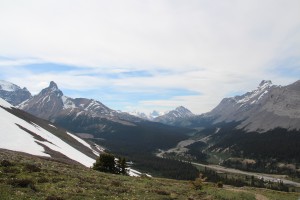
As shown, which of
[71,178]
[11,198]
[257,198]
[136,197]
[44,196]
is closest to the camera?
[11,198]

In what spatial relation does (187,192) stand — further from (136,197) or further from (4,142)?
(4,142)

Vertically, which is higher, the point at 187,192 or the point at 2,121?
the point at 2,121

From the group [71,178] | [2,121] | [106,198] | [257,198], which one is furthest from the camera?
[2,121]

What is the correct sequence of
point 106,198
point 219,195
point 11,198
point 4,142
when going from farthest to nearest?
point 4,142, point 219,195, point 106,198, point 11,198

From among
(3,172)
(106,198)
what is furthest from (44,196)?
(3,172)

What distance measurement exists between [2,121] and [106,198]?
77.0m

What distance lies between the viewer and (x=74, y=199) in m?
29.0

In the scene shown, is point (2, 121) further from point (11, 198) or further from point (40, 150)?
point (11, 198)

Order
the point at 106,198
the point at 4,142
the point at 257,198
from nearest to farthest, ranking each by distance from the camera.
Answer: the point at 106,198
the point at 257,198
the point at 4,142

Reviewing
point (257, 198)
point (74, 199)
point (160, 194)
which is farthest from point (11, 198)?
point (257, 198)

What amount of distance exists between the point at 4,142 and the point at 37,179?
4898cm

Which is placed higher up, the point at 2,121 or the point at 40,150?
the point at 2,121

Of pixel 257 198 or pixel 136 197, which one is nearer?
pixel 136 197

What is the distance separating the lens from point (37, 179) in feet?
114
